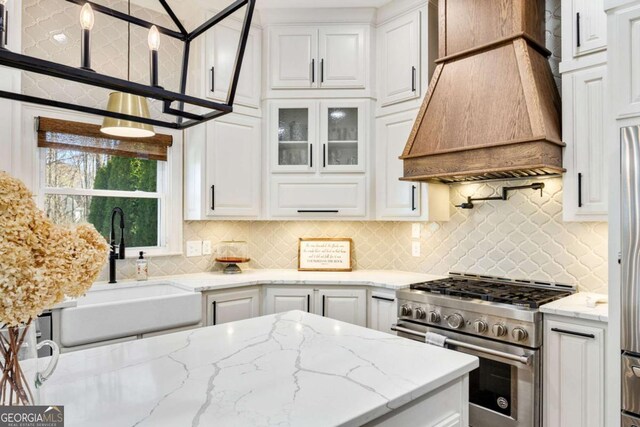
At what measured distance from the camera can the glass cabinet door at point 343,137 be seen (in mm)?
3287

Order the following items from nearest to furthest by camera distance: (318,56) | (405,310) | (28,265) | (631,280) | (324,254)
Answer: (28,265) < (631,280) < (405,310) < (318,56) < (324,254)

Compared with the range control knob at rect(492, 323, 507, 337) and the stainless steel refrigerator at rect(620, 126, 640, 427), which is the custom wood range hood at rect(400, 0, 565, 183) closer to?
the stainless steel refrigerator at rect(620, 126, 640, 427)

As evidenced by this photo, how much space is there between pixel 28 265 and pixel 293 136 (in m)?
2.81

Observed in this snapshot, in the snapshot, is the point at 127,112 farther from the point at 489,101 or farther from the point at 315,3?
the point at 489,101

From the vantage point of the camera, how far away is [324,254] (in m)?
3.51

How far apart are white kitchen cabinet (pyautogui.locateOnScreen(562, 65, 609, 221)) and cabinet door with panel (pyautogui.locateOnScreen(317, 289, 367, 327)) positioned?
1.43m

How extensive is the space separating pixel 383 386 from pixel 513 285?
2.10 metres

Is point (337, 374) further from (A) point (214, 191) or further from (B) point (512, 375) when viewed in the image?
(A) point (214, 191)

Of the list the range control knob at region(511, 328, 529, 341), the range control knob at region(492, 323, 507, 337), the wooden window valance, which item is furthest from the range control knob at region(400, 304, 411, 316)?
the wooden window valance

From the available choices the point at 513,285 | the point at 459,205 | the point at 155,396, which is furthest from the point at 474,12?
the point at 155,396

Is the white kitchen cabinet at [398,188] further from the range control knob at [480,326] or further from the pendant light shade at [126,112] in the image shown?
the pendant light shade at [126,112]

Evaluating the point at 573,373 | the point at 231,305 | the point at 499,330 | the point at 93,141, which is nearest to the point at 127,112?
the point at 93,141

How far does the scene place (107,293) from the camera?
8.90ft

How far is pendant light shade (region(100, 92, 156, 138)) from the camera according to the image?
2.41 metres
